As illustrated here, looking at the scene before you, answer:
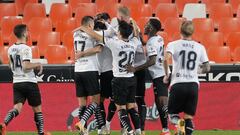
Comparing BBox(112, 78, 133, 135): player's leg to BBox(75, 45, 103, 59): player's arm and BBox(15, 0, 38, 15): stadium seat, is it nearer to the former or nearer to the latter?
BBox(75, 45, 103, 59): player's arm

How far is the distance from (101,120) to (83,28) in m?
1.68

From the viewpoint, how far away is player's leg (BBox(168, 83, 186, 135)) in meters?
12.0

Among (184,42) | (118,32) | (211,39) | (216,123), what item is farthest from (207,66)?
(211,39)

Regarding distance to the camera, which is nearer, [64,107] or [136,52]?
[136,52]

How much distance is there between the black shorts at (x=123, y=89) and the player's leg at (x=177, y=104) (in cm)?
89

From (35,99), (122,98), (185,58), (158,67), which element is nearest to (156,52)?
(158,67)

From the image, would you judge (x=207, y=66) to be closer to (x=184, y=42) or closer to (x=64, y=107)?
(x=184, y=42)

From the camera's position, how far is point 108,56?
13.8 m

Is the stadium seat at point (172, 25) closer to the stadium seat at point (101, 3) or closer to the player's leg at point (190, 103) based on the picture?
the stadium seat at point (101, 3)

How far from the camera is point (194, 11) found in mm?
18875

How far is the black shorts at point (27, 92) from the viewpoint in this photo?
12.9 metres

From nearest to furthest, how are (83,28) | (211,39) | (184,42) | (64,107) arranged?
(184,42), (83,28), (64,107), (211,39)

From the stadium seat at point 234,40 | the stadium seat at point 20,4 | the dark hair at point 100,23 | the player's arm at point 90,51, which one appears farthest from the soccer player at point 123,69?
the stadium seat at point 20,4

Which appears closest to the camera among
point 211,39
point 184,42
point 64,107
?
point 184,42
